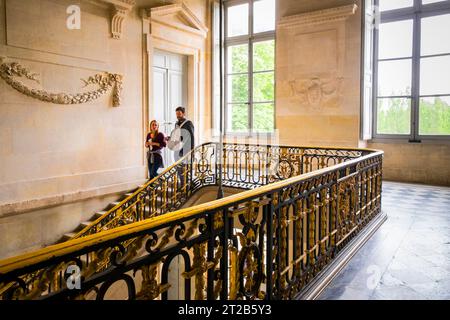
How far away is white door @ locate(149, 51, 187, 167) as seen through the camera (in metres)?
9.14

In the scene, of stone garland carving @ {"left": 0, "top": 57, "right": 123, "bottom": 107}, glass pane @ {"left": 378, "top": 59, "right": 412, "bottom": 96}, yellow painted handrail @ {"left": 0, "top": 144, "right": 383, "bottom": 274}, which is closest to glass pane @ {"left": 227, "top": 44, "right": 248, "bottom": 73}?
glass pane @ {"left": 378, "top": 59, "right": 412, "bottom": 96}

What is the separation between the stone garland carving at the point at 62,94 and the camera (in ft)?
19.4

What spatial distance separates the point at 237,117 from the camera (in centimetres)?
1126

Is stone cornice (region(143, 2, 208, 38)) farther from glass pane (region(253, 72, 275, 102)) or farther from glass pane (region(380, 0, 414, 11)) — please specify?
glass pane (region(380, 0, 414, 11))

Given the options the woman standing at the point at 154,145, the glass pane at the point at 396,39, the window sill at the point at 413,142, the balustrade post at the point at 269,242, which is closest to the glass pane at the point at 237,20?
the glass pane at the point at 396,39

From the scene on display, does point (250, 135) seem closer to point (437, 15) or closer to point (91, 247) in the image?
point (437, 15)

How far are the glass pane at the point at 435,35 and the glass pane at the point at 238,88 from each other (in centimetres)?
459

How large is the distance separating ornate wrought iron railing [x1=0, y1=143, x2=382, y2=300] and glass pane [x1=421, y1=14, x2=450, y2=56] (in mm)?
5105

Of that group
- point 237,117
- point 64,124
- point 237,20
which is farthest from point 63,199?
point 237,20

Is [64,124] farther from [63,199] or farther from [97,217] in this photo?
[97,217]

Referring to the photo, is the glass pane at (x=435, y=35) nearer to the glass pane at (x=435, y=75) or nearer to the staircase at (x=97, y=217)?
the glass pane at (x=435, y=75)

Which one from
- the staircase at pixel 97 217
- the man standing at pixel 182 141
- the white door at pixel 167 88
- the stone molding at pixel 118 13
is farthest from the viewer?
the white door at pixel 167 88
